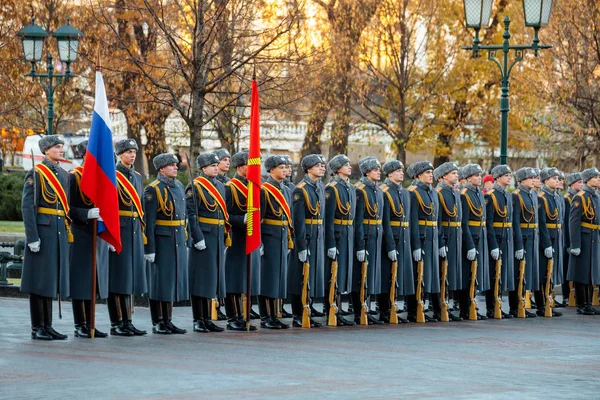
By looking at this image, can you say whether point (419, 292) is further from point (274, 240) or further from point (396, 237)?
point (274, 240)

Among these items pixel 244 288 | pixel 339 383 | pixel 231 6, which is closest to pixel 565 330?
pixel 244 288

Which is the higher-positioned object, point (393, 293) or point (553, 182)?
point (553, 182)

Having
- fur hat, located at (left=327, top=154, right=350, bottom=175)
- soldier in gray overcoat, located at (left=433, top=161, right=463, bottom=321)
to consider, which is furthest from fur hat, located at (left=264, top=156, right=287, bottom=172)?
soldier in gray overcoat, located at (left=433, top=161, right=463, bottom=321)

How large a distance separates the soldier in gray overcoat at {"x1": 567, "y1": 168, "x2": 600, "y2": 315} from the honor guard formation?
19mm

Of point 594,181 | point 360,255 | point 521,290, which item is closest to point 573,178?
point 594,181

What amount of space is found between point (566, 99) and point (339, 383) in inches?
699

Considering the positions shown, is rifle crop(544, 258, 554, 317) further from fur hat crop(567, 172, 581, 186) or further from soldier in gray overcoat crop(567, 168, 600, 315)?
fur hat crop(567, 172, 581, 186)

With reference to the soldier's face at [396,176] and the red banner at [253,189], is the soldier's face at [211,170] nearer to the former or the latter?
the red banner at [253,189]

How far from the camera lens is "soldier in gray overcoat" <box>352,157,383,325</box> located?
16531 millimetres

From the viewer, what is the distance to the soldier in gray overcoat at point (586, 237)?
18.8 metres

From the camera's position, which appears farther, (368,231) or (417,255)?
(417,255)

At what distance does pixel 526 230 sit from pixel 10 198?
2013 centimetres

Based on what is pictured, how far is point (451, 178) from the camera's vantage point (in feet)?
57.1

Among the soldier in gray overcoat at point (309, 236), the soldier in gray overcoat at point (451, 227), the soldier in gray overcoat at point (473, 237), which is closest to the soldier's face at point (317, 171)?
the soldier in gray overcoat at point (309, 236)
